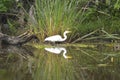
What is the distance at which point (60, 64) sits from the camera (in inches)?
277

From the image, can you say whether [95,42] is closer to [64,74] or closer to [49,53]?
[49,53]

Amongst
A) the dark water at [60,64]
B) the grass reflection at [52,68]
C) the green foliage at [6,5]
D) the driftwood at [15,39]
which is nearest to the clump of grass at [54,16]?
the driftwood at [15,39]

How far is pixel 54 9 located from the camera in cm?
1050

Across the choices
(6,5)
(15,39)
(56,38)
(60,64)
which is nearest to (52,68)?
(60,64)

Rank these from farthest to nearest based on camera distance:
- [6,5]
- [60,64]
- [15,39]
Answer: [6,5] → [15,39] → [60,64]

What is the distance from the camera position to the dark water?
19.7 ft

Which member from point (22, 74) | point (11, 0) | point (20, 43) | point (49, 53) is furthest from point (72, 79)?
point (11, 0)

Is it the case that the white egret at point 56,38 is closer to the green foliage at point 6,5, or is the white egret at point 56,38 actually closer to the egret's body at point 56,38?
the egret's body at point 56,38

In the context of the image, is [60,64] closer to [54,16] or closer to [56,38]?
[56,38]

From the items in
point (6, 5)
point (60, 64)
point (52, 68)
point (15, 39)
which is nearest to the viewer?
point (52, 68)

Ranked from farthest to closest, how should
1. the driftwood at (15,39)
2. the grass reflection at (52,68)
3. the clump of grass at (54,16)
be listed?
the clump of grass at (54,16) → the driftwood at (15,39) → the grass reflection at (52,68)

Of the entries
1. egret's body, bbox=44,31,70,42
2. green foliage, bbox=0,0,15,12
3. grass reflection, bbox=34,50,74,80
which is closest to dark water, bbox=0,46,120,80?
grass reflection, bbox=34,50,74,80

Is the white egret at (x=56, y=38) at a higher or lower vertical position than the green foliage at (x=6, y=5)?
lower

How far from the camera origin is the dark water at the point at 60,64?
602 cm
